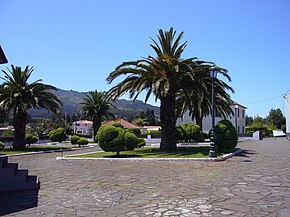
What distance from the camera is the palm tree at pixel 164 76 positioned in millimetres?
20234

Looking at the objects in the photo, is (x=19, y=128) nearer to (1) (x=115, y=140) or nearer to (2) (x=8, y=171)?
(1) (x=115, y=140)

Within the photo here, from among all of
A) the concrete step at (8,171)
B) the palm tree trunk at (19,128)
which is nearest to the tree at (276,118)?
the palm tree trunk at (19,128)

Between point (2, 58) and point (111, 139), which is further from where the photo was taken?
point (111, 139)

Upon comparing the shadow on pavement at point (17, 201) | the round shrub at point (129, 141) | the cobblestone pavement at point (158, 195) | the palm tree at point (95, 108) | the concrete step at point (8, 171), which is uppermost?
the palm tree at point (95, 108)

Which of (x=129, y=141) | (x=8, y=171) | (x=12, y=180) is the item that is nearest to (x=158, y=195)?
(x=12, y=180)

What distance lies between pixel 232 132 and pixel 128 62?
836cm

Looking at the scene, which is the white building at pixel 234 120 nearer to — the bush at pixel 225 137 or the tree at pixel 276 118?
the tree at pixel 276 118

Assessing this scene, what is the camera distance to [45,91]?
28469 mm

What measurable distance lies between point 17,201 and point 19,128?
22082mm

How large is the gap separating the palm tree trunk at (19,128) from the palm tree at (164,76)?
10.5 m

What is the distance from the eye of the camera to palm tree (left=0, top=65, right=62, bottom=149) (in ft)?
86.2

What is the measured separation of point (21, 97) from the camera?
26750 millimetres

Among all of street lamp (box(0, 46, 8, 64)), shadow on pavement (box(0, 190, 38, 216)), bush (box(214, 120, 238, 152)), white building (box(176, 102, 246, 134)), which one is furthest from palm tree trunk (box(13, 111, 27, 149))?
white building (box(176, 102, 246, 134))

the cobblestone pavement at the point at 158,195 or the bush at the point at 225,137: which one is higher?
the bush at the point at 225,137
